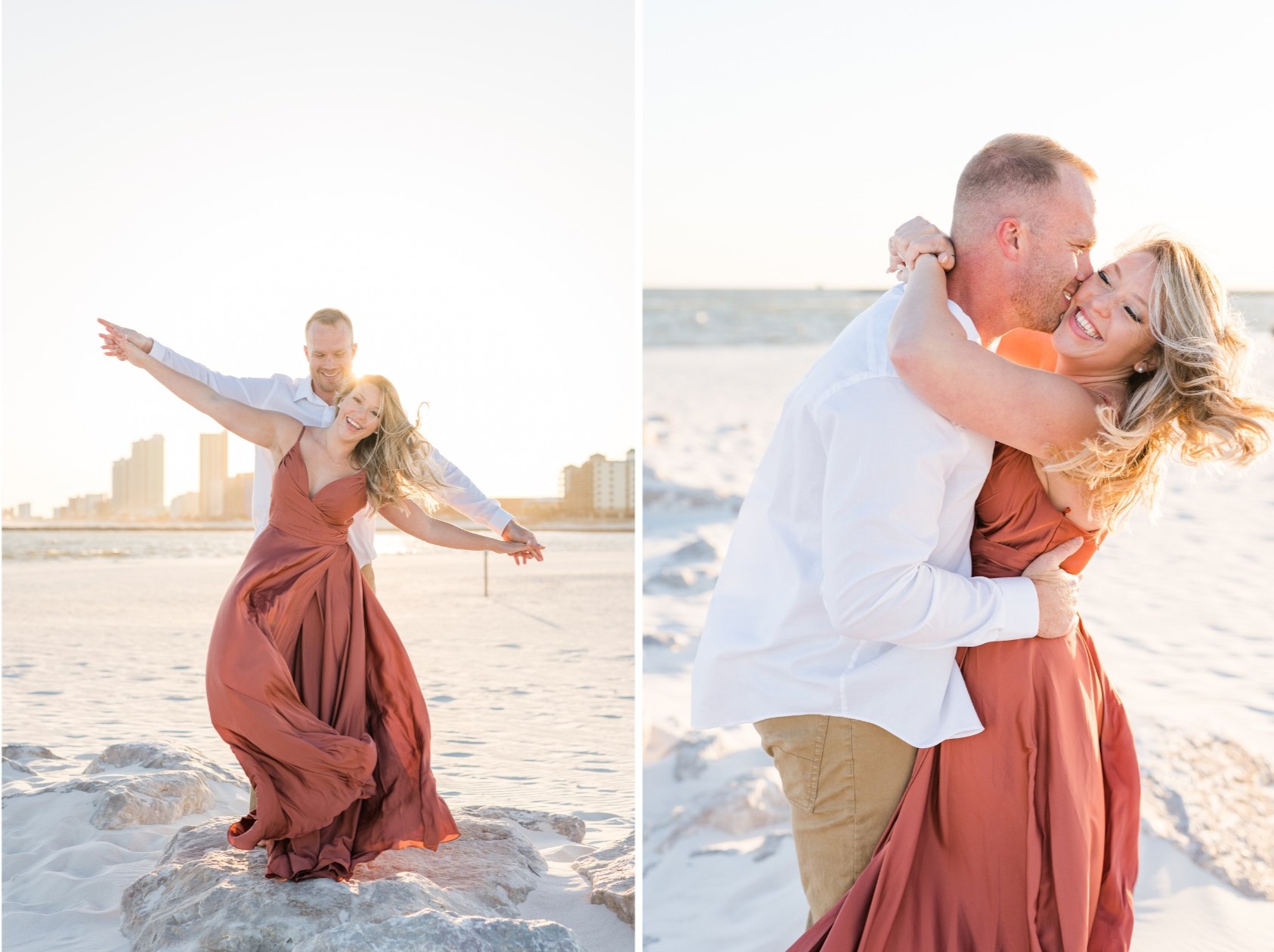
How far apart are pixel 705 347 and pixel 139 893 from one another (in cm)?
2421

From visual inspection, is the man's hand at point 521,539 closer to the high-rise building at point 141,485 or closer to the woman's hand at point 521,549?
the woman's hand at point 521,549

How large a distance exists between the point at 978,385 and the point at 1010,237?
366 millimetres

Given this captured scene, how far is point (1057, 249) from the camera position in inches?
85.1

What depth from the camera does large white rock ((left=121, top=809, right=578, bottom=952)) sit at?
355 centimetres

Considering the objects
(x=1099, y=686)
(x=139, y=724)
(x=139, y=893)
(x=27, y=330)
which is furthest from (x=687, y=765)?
(x=27, y=330)

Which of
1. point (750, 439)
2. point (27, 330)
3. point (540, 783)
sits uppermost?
point (27, 330)

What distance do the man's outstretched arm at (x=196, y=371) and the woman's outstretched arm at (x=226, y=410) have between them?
0.02m

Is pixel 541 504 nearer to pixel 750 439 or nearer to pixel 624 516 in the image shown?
pixel 624 516

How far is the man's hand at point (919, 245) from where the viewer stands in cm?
220

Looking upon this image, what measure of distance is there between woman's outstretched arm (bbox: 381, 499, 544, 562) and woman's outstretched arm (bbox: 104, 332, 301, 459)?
A: 48cm

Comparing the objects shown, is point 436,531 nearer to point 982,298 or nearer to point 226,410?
point 226,410

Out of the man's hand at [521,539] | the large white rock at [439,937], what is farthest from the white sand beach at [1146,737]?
the man's hand at [521,539]

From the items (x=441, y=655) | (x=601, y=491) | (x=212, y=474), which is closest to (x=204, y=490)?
(x=212, y=474)

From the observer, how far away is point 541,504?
2216 cm
